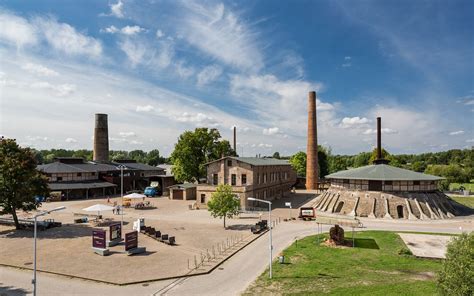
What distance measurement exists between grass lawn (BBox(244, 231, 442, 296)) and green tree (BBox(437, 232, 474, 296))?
526cm

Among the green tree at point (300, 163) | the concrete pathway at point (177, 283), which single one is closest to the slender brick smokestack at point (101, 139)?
the green tree at point (300, 163)

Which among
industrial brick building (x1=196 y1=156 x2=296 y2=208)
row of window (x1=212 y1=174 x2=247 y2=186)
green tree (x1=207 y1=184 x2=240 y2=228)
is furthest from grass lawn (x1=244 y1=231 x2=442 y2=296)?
row of window (x1=212 y1=174 x2=247 y2=186)

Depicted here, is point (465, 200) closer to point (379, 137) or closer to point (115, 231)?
point (379, 137)

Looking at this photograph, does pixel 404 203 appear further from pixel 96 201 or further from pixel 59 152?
pixel 59 152

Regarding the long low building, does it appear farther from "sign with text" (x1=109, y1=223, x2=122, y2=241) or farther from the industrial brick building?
"sign with text" (x1=109, y1=223, x2=122, y2=241)

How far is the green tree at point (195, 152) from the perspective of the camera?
64.8 metres

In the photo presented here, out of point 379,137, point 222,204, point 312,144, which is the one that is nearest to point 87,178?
point 222,204

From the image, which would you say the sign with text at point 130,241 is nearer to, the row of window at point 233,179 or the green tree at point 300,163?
the row of window at point 233,179

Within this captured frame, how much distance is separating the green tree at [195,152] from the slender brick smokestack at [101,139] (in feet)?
111

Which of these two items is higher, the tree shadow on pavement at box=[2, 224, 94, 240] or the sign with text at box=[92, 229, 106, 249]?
the sign with text at box=[92, 229, 106, 249]

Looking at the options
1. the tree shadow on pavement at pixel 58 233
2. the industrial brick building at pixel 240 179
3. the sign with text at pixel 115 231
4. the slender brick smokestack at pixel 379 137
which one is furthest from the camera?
the slender brick smokestack at pixel 379 137

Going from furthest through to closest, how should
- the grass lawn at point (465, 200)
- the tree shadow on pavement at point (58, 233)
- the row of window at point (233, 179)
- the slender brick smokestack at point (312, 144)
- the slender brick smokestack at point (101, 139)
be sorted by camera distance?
the slender brick smokestack at point (101, 139)
the slender brick smokestack at point (312, 144)
the grass lawn at point (465, 200)
the row of window at point (233, 179)
the tree shadow on pavement at point (58, 233)

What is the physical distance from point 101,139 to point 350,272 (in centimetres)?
8469

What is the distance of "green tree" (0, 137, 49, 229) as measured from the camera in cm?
3272
